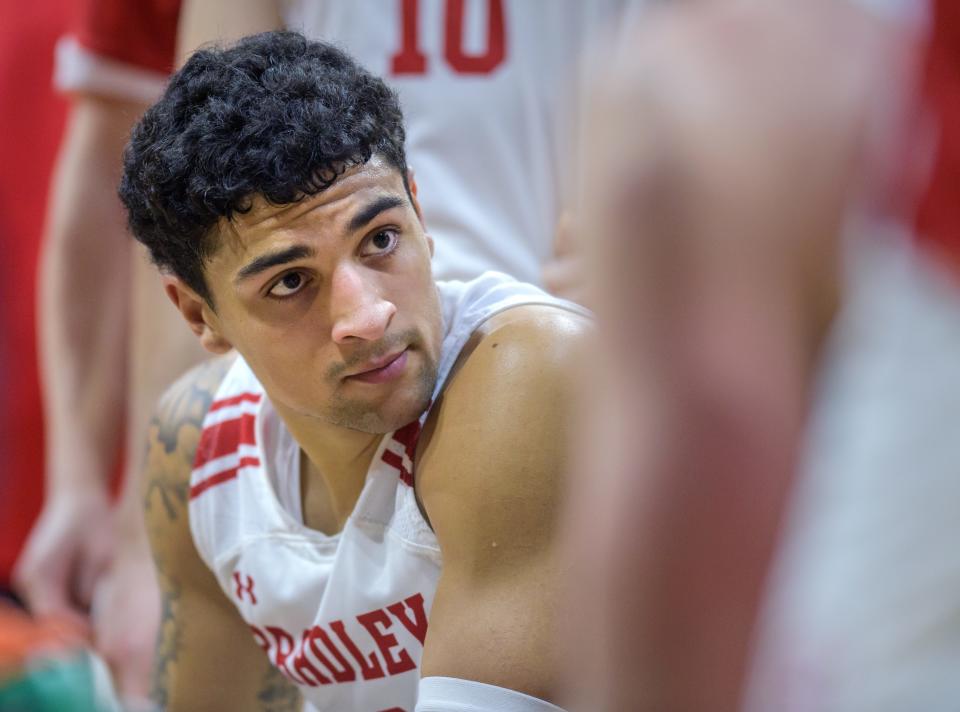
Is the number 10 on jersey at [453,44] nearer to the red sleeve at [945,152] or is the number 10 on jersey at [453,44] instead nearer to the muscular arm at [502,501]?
the muscular arm at [502,501]

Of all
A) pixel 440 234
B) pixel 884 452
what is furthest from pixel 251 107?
pixel 884 452

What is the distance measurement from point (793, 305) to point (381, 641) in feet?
4.22

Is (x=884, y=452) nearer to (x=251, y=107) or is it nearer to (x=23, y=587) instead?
(x=251, y=107)

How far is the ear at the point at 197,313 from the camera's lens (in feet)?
6.01

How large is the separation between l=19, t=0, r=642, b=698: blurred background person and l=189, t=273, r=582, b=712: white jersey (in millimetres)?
149

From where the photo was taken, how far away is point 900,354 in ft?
2.90

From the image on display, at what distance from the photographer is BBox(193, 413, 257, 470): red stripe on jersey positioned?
2.03 meters

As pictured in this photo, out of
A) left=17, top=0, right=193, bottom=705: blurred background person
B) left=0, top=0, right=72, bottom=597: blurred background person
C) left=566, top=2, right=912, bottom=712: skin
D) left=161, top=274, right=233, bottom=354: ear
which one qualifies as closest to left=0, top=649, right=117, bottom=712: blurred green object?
left=566, top=2, right=912, bottom=712: skin

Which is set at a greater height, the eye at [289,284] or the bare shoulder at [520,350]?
the eye at [289,284]

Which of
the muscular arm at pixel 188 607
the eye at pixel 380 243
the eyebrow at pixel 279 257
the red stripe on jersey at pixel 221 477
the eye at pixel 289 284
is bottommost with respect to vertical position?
the muscular arm at pixel 188 607

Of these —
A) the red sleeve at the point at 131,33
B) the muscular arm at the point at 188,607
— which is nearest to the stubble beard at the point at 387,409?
the muscular arm at the point at 188,607

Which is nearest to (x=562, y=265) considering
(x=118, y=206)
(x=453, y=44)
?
(x=453, y=44)

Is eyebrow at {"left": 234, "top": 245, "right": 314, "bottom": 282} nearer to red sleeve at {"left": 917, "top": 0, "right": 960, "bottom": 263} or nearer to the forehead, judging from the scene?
the forehead

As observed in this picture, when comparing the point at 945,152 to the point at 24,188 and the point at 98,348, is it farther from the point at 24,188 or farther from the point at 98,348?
the point at 24,188
